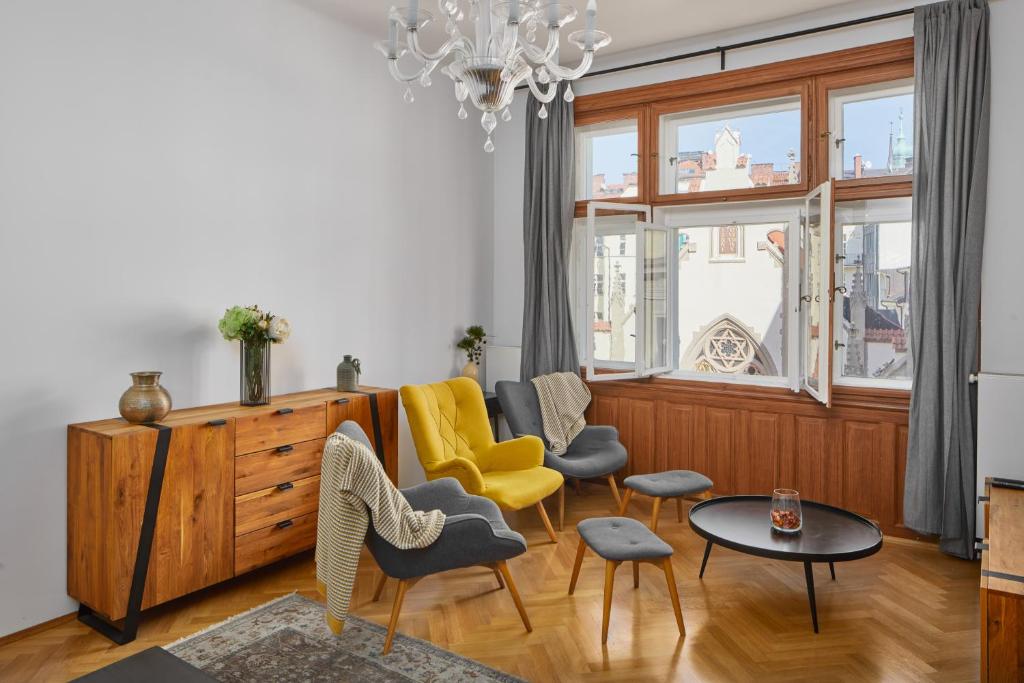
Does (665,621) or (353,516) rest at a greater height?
(353,516)

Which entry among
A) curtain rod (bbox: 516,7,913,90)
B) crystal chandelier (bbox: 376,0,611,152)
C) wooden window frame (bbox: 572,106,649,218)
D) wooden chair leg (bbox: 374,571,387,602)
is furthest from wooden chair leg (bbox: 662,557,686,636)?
curtain rod (bbox: 516,7,913,90)

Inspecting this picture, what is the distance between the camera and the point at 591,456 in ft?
14.0

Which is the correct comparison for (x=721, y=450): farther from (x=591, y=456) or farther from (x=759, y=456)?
(x=591, y=456)

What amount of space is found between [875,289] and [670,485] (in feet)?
5.78

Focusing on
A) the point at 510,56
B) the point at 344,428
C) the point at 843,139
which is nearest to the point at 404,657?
→ the point at 344,428

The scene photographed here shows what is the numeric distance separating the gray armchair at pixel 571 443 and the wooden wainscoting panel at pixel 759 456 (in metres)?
0.79

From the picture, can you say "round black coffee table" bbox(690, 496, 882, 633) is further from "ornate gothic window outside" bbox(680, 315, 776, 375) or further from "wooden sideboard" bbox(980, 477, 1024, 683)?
"ornate gothic window outside" bbox(680, 315, 776, 375)

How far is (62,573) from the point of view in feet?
9.42

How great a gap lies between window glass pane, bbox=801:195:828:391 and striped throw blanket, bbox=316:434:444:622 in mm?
2550

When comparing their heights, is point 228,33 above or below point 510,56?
above

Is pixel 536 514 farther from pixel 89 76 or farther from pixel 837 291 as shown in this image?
pixel 89 76

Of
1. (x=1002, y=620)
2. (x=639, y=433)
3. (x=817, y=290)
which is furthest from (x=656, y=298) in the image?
(x=1002, y=620)

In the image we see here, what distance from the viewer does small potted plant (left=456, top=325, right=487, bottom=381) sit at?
488 cm

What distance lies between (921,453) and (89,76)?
4.41 m
